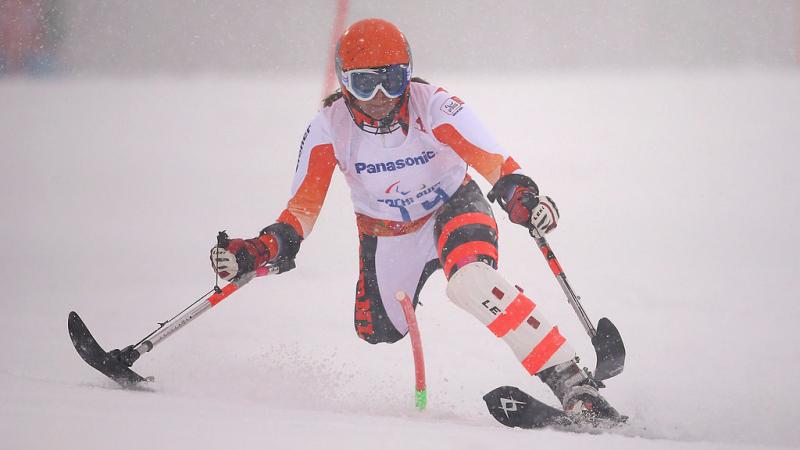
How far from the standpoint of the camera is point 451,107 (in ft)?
12.1

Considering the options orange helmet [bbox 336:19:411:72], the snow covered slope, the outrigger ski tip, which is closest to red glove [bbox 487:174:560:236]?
orange helmet [bbox 336:19:411:72]

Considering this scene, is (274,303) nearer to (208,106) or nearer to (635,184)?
(635,184)

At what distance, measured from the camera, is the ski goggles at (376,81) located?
3506mm

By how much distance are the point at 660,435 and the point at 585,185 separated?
16.5 ft

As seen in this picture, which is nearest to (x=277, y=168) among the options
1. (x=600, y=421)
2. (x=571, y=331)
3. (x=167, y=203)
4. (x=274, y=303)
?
(x=167, y=203)

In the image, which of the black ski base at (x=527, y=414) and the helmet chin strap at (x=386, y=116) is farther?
the helmet chin strap at (x=386, y=116)

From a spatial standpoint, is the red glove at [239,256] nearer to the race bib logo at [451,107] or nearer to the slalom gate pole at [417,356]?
the slalom gate pole at [417,356]

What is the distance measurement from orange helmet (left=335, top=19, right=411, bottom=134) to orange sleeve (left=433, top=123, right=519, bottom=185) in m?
0.20

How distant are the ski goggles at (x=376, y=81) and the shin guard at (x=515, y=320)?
84 centimetres

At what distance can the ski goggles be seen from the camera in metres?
3.51

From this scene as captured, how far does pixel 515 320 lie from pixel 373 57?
1.20 meters

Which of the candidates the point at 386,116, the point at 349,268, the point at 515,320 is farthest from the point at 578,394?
the point at 349,268

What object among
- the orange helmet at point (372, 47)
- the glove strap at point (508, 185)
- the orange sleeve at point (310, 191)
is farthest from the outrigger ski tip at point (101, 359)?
the glove strap at point (508, 185)

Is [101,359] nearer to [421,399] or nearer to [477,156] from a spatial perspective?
[421,399]
